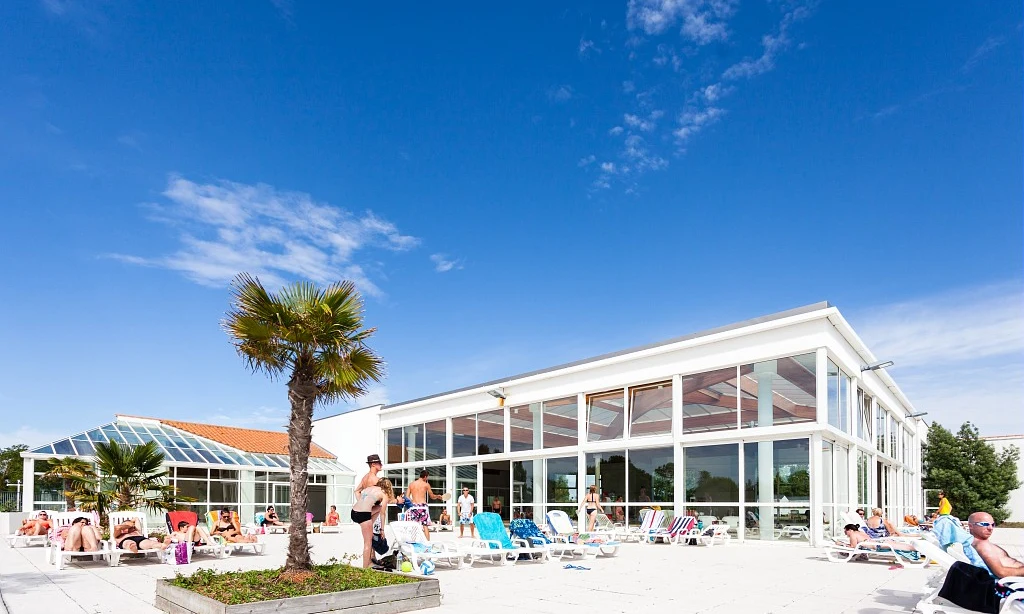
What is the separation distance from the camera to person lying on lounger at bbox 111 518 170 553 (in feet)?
42.1

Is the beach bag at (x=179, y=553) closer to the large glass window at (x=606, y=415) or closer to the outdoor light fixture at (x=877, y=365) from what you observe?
the large glass window at (x=606, y=415)

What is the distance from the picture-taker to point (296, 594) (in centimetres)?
753

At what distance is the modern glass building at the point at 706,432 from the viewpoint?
1691cm

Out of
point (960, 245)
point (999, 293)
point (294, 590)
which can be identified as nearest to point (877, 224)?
point (960, 245)


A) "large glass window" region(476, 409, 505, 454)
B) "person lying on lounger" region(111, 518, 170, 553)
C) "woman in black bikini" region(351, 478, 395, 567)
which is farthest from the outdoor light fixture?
"person lying on lounger" region(111, 518, 170, 553)

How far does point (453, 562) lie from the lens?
43.4 ft

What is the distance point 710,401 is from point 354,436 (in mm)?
18769

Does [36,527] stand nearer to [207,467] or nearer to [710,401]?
[207,467]

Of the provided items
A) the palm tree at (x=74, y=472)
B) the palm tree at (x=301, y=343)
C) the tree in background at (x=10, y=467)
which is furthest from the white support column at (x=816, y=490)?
the tree in background at (x=10, y=467)

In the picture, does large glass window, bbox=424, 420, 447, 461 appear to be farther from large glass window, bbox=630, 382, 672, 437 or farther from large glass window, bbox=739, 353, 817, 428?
large glass window, bbox=739, 353, 817, 428

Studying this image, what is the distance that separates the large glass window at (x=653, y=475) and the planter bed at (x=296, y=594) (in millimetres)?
11873

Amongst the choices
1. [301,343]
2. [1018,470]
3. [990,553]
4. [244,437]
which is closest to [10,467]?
[244,437]

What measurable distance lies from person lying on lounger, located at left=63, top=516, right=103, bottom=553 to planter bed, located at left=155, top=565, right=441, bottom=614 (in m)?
5.23

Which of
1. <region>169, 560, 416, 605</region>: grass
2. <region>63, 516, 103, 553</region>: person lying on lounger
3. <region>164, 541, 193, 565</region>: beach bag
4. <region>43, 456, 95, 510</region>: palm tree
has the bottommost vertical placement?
<region>164, 541, 193, 565</region>: beach bag
